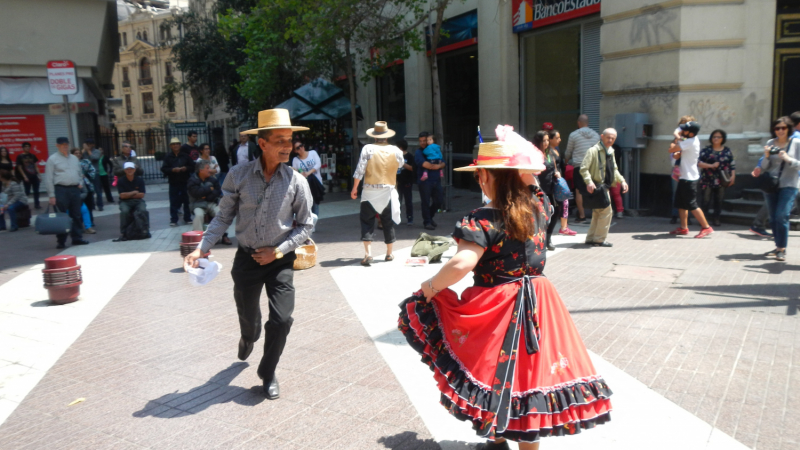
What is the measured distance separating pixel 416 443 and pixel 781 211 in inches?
249

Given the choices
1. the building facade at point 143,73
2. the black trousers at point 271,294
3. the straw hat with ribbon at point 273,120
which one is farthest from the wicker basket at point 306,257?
the building facade at point 143,73

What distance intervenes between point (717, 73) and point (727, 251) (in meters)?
4.07

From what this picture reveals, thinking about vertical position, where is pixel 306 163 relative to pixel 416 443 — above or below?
above

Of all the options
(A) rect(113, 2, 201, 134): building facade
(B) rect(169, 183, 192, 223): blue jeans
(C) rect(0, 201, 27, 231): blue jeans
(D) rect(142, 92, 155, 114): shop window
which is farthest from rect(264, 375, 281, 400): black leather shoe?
(D) rect(142, 92, 155, 114): shop window

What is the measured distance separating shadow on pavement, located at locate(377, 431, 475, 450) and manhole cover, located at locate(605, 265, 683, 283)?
4519mm

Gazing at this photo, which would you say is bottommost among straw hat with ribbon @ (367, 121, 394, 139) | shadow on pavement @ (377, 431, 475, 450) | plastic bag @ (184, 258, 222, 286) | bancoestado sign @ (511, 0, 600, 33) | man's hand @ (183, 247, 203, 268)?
shadow on pavement @ (377, 431, 475, 450)

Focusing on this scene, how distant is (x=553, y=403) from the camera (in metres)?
2.93

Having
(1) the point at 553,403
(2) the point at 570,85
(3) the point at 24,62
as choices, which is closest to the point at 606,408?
(1) the point at 553,403

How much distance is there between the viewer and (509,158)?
10.2 feet

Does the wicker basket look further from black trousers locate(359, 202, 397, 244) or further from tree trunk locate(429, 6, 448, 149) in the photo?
tree trunk locate(429, 6, 448, 149)

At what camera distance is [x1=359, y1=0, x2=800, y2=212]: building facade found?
439 inches

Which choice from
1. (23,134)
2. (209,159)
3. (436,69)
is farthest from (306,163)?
(23,134)

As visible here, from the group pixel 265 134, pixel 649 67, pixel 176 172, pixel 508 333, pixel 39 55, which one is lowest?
pixel 508 333

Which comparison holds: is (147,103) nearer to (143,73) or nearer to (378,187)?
(143,73)
